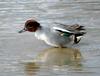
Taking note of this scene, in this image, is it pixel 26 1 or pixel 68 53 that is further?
pixel 26 1

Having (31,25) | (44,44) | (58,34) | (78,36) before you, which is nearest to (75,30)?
(78,36)

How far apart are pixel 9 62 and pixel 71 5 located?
350 cm

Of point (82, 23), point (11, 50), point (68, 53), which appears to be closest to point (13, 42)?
point (11, 50)

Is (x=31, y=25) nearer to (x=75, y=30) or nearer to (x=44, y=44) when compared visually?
(x=44, y=44)

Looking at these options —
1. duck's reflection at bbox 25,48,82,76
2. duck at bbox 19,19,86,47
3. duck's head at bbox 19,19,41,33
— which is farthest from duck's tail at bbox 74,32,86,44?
duck's head at bbox 19,19,41,33

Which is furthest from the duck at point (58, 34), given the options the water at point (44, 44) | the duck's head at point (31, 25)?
the water at point (44, 44)

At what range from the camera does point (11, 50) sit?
7.99 metres

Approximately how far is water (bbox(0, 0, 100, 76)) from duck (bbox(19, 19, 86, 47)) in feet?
0.35

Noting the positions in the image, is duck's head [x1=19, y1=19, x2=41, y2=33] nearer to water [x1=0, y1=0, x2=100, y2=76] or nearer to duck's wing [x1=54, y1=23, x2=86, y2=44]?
water [x1=0, y1=0, x2=100, y2=76]

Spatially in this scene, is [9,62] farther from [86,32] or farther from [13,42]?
[86,32]

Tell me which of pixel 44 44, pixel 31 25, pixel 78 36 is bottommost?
pixel 44 44

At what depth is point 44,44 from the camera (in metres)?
8.37

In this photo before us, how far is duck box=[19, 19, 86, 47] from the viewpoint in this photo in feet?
26.6

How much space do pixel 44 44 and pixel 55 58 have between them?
0.72 m
